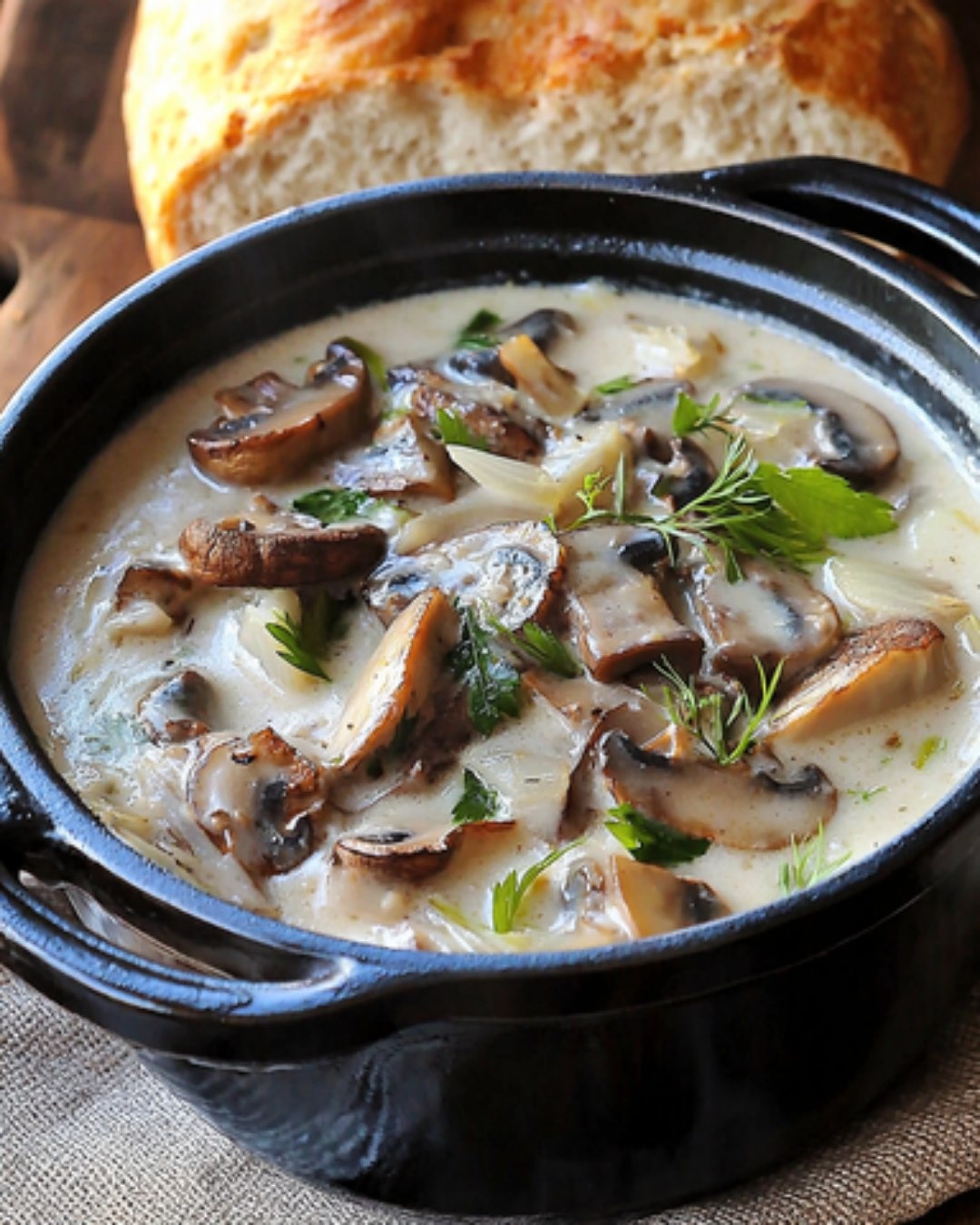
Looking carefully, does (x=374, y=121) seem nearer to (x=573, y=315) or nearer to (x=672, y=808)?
(x=573, y=315)

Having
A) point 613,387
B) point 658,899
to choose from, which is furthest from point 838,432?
point 658,899

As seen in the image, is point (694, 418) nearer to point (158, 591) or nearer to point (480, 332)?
point (480, 332)

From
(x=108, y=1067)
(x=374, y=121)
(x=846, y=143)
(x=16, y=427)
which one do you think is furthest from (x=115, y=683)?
(x=846, y=143)

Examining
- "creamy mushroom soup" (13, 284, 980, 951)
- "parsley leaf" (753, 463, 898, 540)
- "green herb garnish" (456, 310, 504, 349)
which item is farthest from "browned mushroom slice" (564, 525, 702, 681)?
"green herb garnish" (456, 310, 504, 349)

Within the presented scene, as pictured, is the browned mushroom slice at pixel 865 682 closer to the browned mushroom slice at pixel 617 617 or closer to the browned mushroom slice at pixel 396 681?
the browned mushroom slice at pixel 617 617

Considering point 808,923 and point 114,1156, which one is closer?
point 808,923

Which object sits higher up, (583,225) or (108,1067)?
(583,225)
